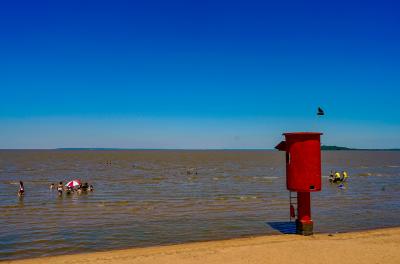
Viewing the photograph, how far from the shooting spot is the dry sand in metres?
12.3

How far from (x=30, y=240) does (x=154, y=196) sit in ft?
54.0

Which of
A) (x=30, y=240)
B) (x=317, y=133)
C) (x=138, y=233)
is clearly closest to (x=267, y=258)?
(x=317, y=133)

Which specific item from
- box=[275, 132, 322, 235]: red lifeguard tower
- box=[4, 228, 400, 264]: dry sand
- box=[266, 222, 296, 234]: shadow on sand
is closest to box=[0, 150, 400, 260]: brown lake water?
box=[266, 222, 296, 234]: shadow on sand

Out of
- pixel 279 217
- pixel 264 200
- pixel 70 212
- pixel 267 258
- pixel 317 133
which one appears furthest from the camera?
pixel 264 200

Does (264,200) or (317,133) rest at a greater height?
(317,133)

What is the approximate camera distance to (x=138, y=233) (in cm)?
1816

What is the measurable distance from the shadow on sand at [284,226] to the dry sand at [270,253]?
8.45ft

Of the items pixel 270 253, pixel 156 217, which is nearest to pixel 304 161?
pixel 270 253

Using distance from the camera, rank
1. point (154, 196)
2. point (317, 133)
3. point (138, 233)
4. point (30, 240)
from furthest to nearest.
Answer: point (154, 196), point (138, 233), point (30, 240), point (317, 133)

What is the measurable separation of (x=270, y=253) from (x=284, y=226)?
6694 millimetres

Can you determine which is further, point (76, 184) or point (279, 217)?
point (76, 184)

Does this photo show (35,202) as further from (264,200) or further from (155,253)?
(155,253)

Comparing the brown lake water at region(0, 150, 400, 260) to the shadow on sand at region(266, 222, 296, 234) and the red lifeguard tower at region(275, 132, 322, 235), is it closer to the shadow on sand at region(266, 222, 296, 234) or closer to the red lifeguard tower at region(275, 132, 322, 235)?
the shadow on sand at region(266, 222, 296, 234)

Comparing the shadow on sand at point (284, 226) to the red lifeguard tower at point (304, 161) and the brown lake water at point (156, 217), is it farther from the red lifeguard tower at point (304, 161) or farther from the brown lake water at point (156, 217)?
the red lifeguard tower at point (304, 161)
